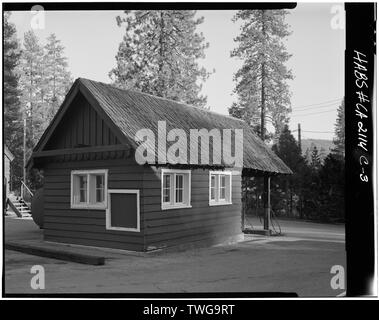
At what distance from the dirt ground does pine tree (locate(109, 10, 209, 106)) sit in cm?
829

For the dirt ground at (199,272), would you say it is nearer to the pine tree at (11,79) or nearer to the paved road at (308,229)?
the paved road at (308,229)

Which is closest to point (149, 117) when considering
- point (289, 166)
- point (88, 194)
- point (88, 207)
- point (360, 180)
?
point (88, 194)

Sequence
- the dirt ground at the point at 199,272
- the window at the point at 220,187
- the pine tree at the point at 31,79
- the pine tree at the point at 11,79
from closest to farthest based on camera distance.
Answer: the pine tree at the point at 11,79 → the dirt ground at the point at 199,272 → the pine tree at the point at 31,79 → the window at the point at 220,187

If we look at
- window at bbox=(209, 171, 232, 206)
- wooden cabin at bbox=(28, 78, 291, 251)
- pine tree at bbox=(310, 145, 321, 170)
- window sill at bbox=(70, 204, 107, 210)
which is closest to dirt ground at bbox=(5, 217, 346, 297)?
wooden cabin at bbox=(28, 78, 291, 251)

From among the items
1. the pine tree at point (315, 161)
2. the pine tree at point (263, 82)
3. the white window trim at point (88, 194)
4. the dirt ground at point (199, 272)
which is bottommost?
the dirt ground at point (199, 272)

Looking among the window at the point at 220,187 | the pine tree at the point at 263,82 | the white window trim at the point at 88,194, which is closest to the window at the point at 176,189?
the window at the point at 220,187

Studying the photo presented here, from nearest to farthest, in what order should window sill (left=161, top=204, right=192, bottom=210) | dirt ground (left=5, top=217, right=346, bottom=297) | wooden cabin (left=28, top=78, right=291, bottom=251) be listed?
1. dirt ground (left=5, top=217, right=346, bottom=297)
2. wooden cabin (left=28, top=78, right=291, bottom=251)
3. window sill (left=161, top=204, right=192, bottom=210)

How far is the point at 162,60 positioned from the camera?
17.9m

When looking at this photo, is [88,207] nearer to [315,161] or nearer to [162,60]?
[162,60]

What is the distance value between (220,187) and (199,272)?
474cm

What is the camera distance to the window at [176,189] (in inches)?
419

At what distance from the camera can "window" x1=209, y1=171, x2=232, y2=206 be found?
12.4 metres

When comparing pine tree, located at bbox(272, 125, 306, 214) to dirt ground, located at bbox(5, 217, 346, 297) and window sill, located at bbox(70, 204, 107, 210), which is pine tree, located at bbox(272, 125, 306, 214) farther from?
window sill, located at bbox(70, 204, 107, 210)

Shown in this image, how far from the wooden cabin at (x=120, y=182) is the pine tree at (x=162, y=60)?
4818 mm
